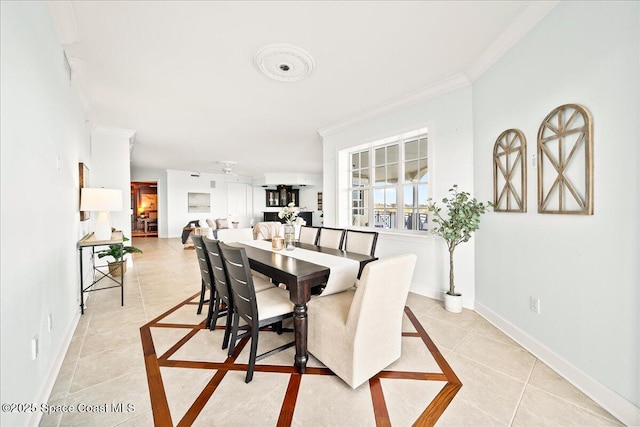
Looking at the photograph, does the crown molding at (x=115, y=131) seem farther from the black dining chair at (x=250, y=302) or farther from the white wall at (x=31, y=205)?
the black dining chair at (x=250, y=302)

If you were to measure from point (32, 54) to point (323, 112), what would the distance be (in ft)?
10.2

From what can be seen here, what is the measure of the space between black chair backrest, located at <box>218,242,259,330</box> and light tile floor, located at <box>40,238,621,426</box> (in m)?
0.44

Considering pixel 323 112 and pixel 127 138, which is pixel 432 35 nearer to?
pixel 323 112

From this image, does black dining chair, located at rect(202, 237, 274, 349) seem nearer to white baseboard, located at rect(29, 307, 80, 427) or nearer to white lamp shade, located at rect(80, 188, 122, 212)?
white baseboard, located at rect(29, 307, 80, 427)

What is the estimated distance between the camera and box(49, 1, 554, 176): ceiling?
6.31ft

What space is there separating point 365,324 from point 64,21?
10.5 ft

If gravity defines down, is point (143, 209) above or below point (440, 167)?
below

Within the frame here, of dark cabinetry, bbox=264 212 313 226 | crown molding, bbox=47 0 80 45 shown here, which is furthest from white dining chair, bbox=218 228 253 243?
dark cabinetry, bbox=264 212 313 226

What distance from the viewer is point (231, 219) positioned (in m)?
10.9

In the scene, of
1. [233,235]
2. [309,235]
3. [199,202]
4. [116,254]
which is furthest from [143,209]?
[309,235]

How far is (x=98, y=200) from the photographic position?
3.07 m

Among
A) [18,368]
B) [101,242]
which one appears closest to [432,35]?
[18,368]

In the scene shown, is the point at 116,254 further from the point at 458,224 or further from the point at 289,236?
the point at 458,224

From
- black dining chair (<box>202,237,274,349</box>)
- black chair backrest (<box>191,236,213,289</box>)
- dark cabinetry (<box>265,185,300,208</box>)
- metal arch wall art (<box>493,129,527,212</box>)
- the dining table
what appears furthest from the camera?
dark cabinetry (<box>265,185,300,208</box>)
